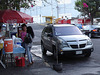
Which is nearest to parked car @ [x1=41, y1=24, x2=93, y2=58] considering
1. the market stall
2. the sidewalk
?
the sidewalk

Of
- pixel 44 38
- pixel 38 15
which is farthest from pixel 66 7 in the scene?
pixel 44 38

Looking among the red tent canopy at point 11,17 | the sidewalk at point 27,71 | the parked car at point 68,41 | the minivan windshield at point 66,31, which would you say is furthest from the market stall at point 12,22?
the minivan windshield at point 66,31

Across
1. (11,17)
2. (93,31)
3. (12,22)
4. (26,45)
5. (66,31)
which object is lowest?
(93,31)

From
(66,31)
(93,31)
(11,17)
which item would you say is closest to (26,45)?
(11,17)

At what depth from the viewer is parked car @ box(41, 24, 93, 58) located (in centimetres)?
1035

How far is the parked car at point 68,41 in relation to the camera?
10.4 meters

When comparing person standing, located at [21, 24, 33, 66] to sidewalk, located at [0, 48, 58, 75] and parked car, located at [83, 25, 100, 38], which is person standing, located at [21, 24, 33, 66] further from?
parked car, located at [83, 25, 100, 38]

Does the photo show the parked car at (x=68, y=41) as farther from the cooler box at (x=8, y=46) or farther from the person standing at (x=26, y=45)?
the cooler box at (x=8, y=46)

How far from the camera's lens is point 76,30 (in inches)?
468

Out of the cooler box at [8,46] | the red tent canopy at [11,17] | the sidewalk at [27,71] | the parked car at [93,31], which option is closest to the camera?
the sidewalk at [27,71]

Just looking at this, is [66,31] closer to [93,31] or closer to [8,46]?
[8,46]

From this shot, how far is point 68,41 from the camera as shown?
10.4 metres

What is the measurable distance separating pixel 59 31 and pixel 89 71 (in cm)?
A: 380

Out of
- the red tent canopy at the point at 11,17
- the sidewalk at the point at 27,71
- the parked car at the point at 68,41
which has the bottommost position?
the sidewalk at the point at 27,71
